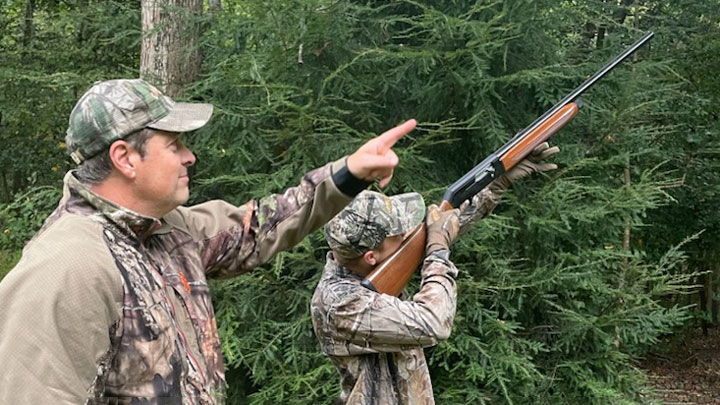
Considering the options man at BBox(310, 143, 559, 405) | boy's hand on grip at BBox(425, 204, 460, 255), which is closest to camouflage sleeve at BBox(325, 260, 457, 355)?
man at BBox(310, 143, 559, 405)

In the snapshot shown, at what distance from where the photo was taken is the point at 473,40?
4.75 meters

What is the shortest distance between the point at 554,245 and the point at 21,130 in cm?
655

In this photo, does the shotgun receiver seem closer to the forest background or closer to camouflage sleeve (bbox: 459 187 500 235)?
camouflage sleeve (bbox: 459 187 500 235)

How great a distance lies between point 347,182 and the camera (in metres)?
2.19

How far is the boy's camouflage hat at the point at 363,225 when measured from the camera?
2830 millimetres

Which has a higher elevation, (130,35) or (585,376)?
(130,35)

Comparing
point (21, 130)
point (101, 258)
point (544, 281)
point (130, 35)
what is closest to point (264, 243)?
point (101, 258)

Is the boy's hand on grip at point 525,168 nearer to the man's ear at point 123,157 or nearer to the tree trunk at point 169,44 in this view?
the man's ear at point 123,157

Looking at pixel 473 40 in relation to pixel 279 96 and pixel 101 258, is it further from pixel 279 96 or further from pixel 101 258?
pixel 101 258

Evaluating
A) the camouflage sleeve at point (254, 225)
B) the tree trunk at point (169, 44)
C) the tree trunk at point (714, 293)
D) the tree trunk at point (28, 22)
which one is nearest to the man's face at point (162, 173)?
the camouflage sleeve at point (254, 225)

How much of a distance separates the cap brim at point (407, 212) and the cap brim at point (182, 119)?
1.09 meters

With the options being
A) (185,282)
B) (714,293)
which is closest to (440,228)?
(185,282)

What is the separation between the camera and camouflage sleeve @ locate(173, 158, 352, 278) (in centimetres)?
232

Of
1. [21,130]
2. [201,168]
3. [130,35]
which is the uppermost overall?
[130,35]
